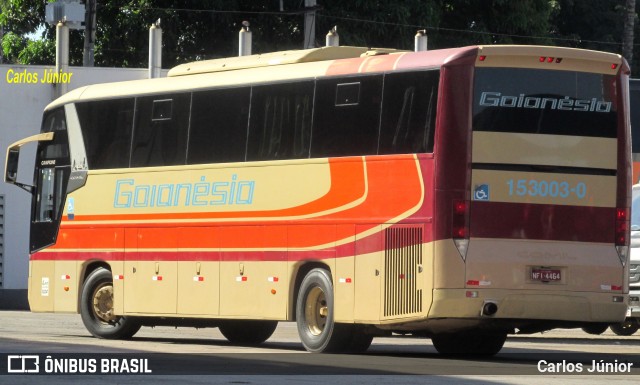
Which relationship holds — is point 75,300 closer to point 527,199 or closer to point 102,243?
point 102,243

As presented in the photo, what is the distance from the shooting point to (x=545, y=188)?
18.4 meters

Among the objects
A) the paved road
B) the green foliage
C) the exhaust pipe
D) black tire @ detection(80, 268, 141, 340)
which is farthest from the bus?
the green foliage

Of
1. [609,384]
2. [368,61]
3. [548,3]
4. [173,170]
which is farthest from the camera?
[548,3]

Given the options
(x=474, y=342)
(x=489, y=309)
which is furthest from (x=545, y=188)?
(x=474, y=342)

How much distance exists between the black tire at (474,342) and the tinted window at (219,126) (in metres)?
3.48

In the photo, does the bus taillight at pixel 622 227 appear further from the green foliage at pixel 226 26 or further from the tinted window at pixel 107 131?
the green foliage at pixel 226 26

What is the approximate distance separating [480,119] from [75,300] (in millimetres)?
8339

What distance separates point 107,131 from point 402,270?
22.3 ft

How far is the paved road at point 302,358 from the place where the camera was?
1499 cm

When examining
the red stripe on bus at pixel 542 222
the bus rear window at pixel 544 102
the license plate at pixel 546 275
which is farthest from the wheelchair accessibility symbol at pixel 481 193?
the license plate at pixel 546 275

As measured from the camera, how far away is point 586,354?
20062 mm

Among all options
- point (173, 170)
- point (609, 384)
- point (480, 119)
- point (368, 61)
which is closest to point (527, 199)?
point (480, 119)

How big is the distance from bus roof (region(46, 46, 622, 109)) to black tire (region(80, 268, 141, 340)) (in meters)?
2.65

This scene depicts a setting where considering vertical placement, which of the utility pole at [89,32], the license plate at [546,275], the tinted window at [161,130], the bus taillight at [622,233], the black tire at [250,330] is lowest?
the black tire at [250,330]
